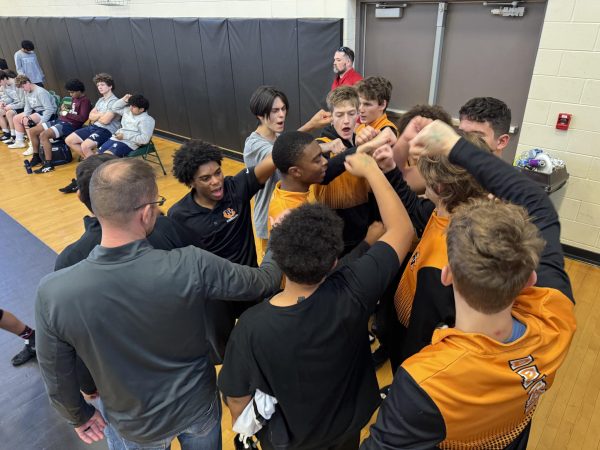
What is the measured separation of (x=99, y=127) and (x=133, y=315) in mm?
5615

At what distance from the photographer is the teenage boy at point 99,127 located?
590 cm

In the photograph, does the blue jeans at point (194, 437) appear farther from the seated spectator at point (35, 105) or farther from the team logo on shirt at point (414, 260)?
the seated spectator at point (35, 105)

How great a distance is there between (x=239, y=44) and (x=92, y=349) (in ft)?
17.3

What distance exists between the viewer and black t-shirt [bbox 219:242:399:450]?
1190 mm

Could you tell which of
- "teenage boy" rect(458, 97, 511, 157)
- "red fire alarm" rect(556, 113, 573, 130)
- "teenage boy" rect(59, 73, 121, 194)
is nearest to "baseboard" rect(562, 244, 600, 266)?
"red fire alarm" rect(556, 113, 573, 130)

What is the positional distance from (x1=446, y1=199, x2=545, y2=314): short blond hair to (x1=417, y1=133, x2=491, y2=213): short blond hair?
1.26ft

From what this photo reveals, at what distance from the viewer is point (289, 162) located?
1.94 m

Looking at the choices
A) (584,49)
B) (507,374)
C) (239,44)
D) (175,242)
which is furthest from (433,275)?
(239,44)

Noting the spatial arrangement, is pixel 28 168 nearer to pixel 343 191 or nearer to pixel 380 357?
pixel 343 191

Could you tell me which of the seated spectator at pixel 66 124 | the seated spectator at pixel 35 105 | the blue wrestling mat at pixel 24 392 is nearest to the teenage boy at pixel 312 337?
the blue wrestling mat at pixel 24 392

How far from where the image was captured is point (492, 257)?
37.5 inches

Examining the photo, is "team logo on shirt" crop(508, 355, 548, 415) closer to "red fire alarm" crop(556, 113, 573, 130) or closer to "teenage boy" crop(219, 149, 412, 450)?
"teenage boy" crop(219, 149, 412, 450)

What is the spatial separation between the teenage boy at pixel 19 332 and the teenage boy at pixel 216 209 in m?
1.55

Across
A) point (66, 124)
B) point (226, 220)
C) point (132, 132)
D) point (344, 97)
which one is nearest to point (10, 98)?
point (66, 124)
